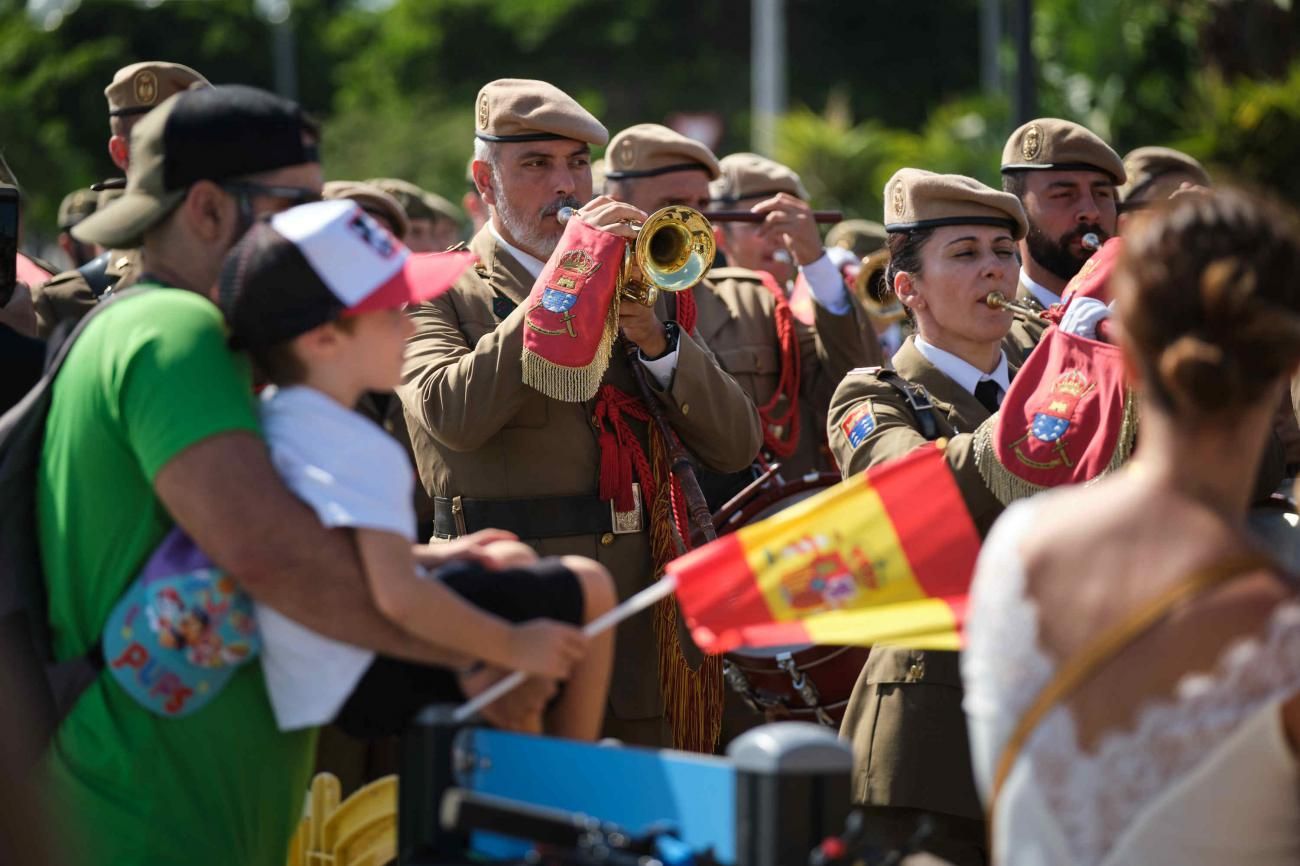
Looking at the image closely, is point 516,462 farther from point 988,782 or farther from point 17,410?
point 988,782

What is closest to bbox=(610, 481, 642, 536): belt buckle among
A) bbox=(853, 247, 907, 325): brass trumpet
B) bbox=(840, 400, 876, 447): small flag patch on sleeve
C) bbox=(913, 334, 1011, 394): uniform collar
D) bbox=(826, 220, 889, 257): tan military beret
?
bbox=(840, 400, 876, 447): small flag patch on sleeve

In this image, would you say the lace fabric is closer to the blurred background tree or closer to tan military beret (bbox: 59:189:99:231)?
tan military beret (bbox: 59:189:99:231)

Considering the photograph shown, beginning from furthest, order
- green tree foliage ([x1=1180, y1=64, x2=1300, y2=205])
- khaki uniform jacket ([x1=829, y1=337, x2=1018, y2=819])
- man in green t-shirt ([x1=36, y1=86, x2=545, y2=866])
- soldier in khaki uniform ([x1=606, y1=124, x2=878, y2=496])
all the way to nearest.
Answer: green tree foliage ([x1=1180, y1=64, x2=1300, y2=205]), soldier in khaki uniform ([x1=606, y1=124, x2=878, y2=496]), khaki uniform jacket ([x1=829, y1=337, x2=1018, y2=819]), man in green t-shirt ([x1=36, y1=86, x2=545, y2=866])

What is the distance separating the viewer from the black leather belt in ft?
15.8

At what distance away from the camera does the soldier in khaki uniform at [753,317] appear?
21.9 feet

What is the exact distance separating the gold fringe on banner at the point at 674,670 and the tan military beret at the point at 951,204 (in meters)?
0.90

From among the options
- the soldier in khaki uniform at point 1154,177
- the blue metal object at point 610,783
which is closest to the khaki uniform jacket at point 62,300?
the blue metal object at point 610,783

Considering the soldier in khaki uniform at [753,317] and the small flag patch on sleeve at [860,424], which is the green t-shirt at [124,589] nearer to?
the small flag patch on sleeve at [860,424]

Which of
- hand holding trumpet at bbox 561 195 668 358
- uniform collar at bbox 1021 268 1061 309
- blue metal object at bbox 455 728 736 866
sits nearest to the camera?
blue metal object at bbox 455 728 736 866

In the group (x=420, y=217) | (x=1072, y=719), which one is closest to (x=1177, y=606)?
(x=1072, y=719)

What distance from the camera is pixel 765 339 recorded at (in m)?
6.73

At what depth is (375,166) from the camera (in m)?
35.5

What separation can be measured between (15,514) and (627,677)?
6.60ft

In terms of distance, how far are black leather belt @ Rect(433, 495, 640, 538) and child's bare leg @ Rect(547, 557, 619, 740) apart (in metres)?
1.57
